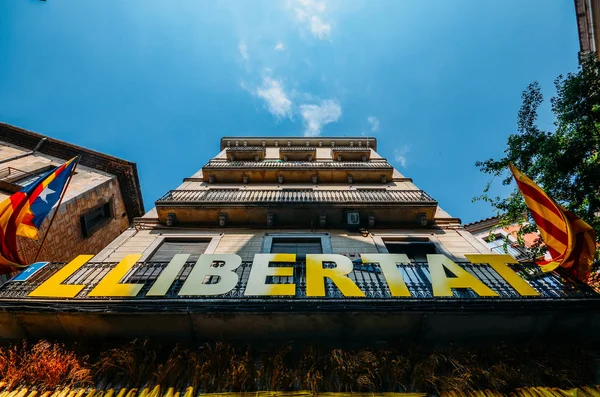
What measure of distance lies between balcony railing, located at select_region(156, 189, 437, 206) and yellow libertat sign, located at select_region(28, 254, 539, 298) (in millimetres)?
4137

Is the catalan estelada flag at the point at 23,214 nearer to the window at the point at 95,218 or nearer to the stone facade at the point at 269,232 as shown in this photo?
the stone facade at the point at 269,232

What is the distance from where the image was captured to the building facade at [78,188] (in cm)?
1153

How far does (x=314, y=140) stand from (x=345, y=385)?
21.8 m

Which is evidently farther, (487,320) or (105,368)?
(487,320)

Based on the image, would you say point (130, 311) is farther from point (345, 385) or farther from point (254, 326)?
point (345, 385)

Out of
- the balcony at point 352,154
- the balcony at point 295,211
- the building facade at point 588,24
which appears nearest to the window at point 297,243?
the balcony at point 295,211

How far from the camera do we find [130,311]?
548 centimetres

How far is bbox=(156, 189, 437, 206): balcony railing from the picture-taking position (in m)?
11.3

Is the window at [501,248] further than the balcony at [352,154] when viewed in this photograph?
No


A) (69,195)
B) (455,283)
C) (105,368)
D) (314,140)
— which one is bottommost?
(105,368)

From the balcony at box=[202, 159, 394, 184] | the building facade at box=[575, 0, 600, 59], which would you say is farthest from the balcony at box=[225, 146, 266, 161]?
the building facade at box=[575, 0, 600, 59]

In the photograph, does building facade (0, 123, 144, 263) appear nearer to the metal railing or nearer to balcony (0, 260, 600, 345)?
the metal railing

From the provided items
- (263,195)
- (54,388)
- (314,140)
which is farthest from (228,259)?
(314,140)

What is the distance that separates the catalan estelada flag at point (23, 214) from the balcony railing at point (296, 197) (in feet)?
10.6
